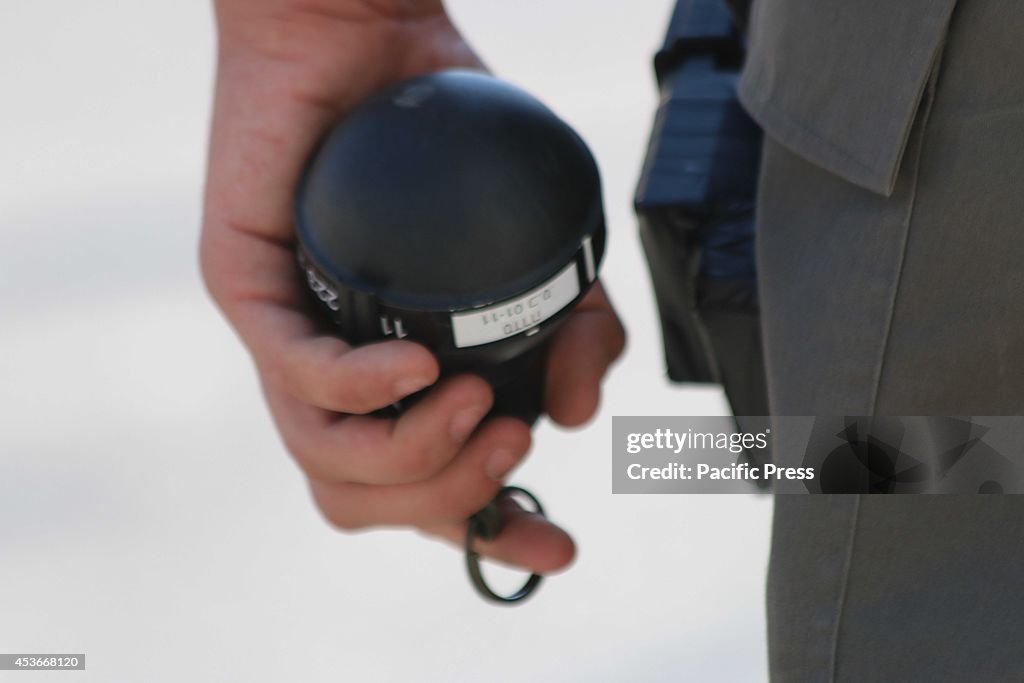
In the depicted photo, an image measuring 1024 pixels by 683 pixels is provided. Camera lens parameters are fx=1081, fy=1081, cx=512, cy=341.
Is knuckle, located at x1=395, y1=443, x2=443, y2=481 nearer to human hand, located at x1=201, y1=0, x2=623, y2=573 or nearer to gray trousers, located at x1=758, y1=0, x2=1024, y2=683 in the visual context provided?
human hand, located at x1=201, y1=0, x2=623, y2=573

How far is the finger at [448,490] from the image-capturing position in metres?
0.59

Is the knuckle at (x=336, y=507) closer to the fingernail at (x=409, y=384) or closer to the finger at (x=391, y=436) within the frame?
the finger at (x=391, y=436)

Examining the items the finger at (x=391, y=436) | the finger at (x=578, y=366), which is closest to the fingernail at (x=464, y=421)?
the finger at (x=391, y=436)

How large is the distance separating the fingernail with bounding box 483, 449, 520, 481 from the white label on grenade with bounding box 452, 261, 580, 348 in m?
0.09

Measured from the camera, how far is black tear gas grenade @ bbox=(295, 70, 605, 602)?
1.68ft

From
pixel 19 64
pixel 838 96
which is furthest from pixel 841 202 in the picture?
pixel 19 64

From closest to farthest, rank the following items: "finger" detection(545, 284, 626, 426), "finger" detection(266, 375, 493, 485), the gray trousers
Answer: the gray trousers, "finger" detection(266, 375, 493, 485), "finger" detection(545, 284, 626, 426)

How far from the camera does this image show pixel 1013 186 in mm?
437

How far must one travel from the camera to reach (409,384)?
514mm

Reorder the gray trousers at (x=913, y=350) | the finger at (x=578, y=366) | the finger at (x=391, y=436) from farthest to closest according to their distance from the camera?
1. the finger at (x=578, y=366)
2. the finger at (x=391, y=436)
3. the gray trousers at (x=913, y=350)

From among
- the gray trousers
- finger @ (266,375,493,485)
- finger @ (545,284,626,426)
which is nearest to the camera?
the gray trousers

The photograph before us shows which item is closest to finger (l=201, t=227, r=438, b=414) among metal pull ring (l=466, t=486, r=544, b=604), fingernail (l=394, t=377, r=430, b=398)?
fingernail (l=394, t=377, r=430, b=398)

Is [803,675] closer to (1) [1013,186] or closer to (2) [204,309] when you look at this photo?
(1) [1013,186]

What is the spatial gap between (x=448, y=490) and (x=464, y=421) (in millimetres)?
67
